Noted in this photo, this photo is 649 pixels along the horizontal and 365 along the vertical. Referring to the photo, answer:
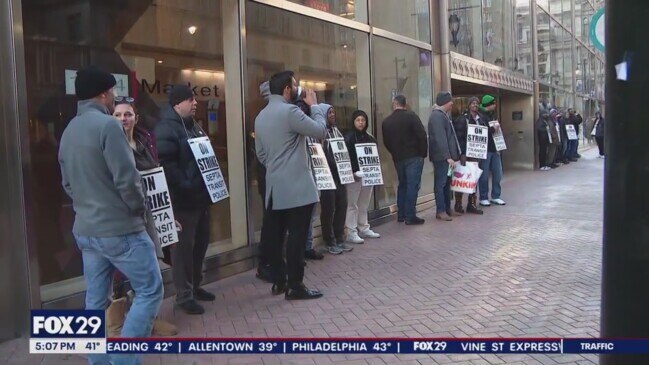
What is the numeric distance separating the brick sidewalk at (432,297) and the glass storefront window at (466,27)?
572cm

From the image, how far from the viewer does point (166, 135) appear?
16.0ft

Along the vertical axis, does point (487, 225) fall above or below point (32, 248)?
below

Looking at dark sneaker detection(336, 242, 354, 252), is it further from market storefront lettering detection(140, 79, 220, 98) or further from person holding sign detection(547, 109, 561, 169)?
person holding sign detection(547, 109, 561, 169)

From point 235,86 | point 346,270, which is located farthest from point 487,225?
point 235,86

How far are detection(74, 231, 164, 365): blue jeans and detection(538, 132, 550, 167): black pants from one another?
17.1m

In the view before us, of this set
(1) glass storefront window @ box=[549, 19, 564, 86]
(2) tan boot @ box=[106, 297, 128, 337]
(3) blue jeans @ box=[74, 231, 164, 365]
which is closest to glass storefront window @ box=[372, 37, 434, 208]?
(2) tan boot @ box=[106, 297, 128, 337]

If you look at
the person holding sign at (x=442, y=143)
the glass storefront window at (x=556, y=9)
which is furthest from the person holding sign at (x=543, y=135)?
the person holding sign at (x=442, y=143)

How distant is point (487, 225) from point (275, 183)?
15.6 feet

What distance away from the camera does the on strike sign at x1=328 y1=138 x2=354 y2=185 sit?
7285mm

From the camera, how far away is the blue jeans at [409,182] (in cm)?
880

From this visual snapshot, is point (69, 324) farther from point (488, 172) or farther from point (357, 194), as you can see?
point (488, 172)

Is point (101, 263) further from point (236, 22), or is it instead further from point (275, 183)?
point (236, 22)

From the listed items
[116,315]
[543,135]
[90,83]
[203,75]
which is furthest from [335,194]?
[543,135]

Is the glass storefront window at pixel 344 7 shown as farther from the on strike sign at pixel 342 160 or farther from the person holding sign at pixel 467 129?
the person holding sign at pixel 467 129
